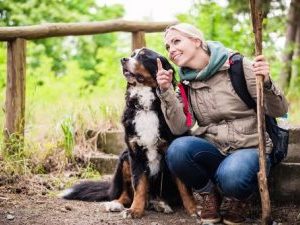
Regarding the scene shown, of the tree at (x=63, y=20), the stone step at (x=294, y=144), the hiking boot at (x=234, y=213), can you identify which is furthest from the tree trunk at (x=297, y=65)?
the tree at (x=63, y=20)

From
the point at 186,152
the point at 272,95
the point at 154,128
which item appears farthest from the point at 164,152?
the point at 272,95

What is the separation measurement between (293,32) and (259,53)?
6.16 m

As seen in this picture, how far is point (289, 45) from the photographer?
8.59 m

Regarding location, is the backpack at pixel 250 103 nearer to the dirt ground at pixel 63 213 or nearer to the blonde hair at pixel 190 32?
the blonde hair at pixel 190 32

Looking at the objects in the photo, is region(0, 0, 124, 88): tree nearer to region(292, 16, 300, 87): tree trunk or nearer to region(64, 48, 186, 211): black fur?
region(292, 16, 300, 87): tree trunk

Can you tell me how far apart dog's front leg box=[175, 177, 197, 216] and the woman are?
10.0 inches

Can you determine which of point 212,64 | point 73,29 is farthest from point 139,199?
point 73,29

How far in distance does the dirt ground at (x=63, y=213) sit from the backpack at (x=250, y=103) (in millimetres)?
522

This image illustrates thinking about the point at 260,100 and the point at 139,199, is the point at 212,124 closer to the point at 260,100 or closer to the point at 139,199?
the point at 260,100

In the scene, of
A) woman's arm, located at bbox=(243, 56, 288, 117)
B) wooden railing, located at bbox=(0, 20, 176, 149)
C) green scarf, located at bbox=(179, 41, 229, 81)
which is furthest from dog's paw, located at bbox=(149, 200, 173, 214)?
wooden railing, located at bbox=(0, 20, 176, 149)

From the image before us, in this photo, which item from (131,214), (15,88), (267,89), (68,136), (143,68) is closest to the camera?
(267,89)

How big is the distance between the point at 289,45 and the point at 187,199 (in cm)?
520

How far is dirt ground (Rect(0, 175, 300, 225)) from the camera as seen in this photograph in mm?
3763

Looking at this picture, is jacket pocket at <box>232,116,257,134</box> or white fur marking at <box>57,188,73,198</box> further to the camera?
white fur marking at <box>57,188,73,198</box>
